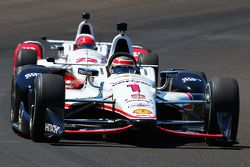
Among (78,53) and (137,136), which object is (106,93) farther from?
(78,53)

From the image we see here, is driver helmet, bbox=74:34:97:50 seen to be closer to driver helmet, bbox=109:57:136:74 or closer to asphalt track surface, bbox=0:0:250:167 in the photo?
asphalt track surface, bbox=0:0:250:167

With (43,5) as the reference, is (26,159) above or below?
below

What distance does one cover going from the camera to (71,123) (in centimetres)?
1462

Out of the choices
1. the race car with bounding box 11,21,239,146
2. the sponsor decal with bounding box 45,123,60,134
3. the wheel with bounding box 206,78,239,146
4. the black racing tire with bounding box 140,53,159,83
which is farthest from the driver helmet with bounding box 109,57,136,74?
the black racing tire with bounding box 140,53,159,83

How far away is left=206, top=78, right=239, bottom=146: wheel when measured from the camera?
14.4 m

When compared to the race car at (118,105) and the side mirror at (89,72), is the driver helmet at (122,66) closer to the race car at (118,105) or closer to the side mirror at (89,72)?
the race car at (118,105)

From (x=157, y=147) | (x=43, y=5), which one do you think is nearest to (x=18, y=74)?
(x=157, y=147)

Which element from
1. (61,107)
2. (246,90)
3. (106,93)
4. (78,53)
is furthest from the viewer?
(246,90)

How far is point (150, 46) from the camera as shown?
28.8 meters

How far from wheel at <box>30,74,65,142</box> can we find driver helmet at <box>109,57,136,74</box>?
1.87 m

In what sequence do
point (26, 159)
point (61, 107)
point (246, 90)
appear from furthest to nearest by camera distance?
point (246, 90) → point (61, 107) → point (26, 159)

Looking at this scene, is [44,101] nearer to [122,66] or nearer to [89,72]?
[89,72]

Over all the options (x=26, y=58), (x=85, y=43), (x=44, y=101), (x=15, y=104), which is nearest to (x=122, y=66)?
(x=15, y=104)

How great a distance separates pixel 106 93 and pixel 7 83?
7.09 metres
